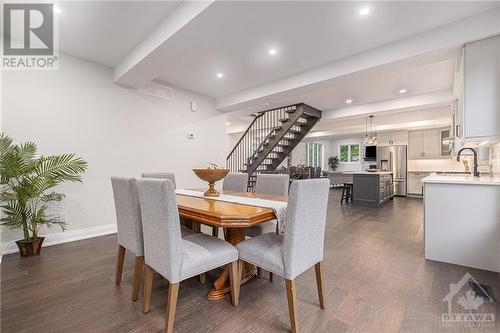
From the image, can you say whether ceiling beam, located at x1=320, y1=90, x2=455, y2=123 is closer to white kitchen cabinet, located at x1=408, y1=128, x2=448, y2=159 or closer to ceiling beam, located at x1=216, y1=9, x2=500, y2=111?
white kitchen cabinet, located at x1=408, y1=128, x2=448, y2=159

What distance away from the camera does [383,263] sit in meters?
2.45

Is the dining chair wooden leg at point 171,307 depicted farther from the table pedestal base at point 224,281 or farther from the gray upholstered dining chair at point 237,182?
the gray upholstered dining chair at point 237,182

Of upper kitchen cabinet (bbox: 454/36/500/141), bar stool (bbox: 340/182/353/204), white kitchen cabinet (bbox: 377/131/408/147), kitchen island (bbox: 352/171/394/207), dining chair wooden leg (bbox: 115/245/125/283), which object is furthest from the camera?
white kitchen cabinet (bbox: 377/131/408/147)

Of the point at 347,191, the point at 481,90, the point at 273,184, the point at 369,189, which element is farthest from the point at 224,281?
the point at 347,191

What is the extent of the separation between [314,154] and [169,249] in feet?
36.7

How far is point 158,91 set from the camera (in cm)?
422

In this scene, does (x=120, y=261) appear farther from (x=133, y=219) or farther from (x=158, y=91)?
(x=158, y=91)

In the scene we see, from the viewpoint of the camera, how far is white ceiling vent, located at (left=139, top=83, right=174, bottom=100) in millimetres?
4059

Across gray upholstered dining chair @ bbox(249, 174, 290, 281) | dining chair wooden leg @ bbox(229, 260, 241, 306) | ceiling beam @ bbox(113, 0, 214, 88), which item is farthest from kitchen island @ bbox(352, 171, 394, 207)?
ceiling beam @ bbox(113, 0, 214, 88)

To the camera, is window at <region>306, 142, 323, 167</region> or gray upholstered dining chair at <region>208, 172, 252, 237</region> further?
window at <region>306, 142, 323, 167</region>

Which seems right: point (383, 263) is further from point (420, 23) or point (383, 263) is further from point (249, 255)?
point (420, 23)

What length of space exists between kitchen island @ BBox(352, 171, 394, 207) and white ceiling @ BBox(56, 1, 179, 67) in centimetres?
552

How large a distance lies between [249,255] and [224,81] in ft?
11.4

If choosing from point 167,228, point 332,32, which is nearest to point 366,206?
point 332,32
